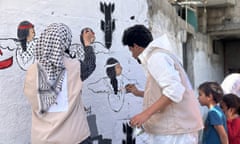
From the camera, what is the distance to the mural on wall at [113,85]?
4.64 meters

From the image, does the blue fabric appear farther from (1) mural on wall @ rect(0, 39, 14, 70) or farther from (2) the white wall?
(1) mural on wall @ rect(0, 39, 14, 70)

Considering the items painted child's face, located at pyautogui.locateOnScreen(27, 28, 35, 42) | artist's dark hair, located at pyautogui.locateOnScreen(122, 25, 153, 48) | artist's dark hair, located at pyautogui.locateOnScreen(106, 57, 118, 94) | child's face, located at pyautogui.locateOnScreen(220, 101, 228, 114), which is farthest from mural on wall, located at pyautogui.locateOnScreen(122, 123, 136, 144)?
painted child's face, located at pyautogui.locateOnScreen(27, 28, 35, 42)

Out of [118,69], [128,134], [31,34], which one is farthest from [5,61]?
[128,134]

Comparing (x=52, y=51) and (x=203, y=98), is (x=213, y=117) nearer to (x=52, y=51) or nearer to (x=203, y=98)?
(x=203, y=98)

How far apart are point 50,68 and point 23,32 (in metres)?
0.72

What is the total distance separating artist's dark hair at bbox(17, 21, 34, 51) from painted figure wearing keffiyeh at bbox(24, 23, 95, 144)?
54 centimetres

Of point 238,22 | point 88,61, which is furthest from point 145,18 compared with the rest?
point 238,22

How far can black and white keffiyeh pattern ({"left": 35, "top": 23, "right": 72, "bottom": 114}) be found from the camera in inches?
132

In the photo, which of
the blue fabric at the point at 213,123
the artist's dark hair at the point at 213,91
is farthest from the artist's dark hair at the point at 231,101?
the blue fabric at the point at 213,123

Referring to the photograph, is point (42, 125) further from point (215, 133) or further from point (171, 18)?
point (171, 18)

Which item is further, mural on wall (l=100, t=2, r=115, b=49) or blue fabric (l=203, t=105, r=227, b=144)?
mural on wall (l=100, t=2, r=115, b=49)

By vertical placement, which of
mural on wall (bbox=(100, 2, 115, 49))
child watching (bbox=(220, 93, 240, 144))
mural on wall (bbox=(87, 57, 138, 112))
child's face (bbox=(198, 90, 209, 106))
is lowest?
child watching (bbox=(220, 93, 240, 144))

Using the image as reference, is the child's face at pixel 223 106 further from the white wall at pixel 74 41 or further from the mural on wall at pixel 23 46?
the mural on wall at pixel 23 46

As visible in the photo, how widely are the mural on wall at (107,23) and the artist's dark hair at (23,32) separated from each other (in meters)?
0.98
